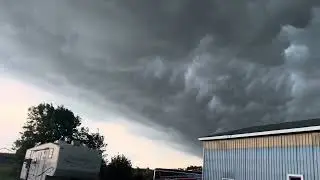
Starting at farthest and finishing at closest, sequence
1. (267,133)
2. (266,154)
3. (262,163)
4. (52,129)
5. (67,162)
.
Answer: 1. (52,129)
2. (67,162)
3. (262,163)
4. (266,154)
5. (267,133)

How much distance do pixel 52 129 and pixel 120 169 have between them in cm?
3212

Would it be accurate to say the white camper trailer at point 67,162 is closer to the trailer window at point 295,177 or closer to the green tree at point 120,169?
the green tree at point 120,169

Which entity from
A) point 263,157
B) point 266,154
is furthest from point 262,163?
point 266,154

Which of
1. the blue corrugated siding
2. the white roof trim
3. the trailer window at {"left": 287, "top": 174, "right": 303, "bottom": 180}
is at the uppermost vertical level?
the white roof trim

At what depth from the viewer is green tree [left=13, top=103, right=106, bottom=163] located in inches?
2783

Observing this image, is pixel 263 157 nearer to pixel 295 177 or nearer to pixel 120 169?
pixel 295 177

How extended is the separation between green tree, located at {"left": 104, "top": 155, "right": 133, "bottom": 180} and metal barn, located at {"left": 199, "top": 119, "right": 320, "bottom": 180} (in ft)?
58.7

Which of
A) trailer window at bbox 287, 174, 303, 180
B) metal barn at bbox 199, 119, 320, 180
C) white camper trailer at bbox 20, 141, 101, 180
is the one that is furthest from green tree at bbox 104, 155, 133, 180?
trailer window at bbox 287, 174, 303, 180

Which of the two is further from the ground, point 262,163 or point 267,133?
point 267,133

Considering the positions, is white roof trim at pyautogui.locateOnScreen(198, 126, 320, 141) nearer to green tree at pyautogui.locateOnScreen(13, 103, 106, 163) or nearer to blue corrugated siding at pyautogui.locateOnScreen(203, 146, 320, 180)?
blue corrugated siding at pyautogui.locateOnScreen(203, 146, 320, 180)

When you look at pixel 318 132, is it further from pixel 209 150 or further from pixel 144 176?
pixel 144 176

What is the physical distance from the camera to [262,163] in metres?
23.8

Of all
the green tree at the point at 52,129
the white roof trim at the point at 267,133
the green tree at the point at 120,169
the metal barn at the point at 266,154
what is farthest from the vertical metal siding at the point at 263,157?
the green tree at the point at 52,129

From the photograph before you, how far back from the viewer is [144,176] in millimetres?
46094
